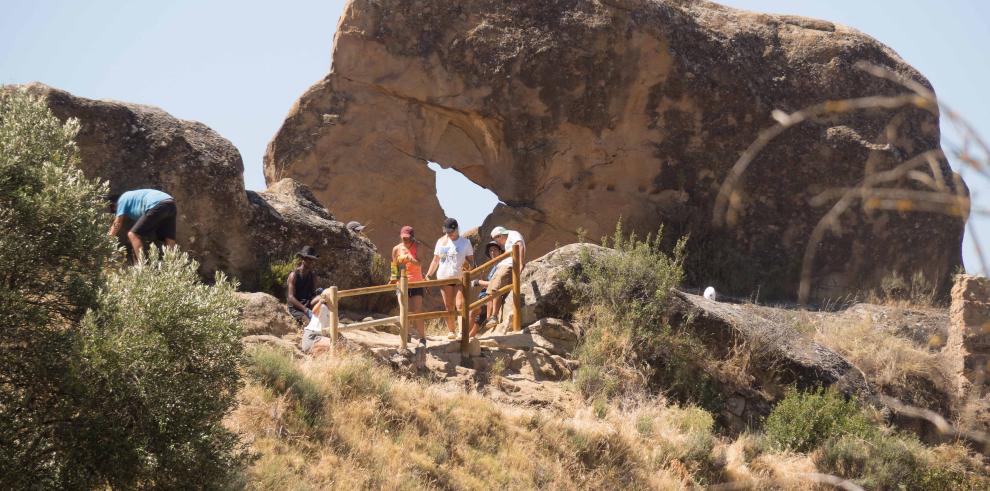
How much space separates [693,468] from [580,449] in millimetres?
1512

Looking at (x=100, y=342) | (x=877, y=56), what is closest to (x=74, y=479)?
(x=100, y=342)

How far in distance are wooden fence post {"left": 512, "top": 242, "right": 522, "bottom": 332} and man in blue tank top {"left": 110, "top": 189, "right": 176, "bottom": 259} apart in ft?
14.1

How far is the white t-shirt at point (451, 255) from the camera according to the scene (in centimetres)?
1557

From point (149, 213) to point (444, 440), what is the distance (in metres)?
4.59

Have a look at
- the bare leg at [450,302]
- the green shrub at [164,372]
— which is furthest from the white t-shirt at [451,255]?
the green shrub at [164,372]

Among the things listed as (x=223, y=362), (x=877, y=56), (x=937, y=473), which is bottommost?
(x=937, y=473)

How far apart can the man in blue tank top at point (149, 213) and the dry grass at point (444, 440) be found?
2577mm

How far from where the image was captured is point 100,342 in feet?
31.4

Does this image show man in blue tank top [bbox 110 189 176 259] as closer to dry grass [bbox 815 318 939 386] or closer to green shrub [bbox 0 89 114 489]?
green shrub [bbox 0 89 114 489]

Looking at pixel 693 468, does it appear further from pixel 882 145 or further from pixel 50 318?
pixel 882 145

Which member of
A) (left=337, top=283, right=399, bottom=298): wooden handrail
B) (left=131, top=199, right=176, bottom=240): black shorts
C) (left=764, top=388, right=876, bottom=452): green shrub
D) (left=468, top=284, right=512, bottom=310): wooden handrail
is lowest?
(left=764, top=388, right=876, bottom=452): green shrub

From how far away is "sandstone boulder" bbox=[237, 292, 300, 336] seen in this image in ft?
46.6

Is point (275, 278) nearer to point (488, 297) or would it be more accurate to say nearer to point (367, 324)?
point (488, 297)

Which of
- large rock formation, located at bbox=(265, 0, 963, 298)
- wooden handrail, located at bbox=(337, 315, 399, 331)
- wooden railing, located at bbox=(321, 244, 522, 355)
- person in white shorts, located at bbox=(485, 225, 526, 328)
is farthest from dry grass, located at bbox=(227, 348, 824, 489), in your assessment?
large rock formation, located at bbox=(265, 0, 963, 298)
